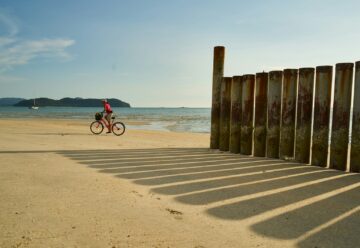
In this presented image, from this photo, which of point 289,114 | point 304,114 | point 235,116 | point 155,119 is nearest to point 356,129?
point 304,114

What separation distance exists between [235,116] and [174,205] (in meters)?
5.32

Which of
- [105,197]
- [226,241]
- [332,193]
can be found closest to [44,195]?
[105,197]

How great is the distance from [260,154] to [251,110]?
3.64 feet

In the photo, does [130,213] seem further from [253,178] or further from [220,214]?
[253,178]

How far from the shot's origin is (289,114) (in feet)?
26.4

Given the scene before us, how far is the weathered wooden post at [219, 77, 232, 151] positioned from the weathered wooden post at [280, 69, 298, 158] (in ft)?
6.53

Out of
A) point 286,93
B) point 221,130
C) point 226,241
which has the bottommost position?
point 226,241

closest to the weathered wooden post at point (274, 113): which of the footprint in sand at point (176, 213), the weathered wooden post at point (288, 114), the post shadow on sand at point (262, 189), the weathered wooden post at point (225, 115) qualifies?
the weathered wooden post at point (288, 114)

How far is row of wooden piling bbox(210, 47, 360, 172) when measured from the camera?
693 centimetres

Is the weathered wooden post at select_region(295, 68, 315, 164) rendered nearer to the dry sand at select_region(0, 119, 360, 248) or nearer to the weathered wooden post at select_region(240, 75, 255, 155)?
the dry sand at select_region(0, 119, 360, 248)

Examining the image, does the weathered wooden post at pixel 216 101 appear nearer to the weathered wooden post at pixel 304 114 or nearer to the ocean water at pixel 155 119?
the weathered wooden post at pixel 304 114

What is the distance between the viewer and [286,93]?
8102 mm

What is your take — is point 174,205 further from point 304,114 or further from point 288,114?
point 288,114

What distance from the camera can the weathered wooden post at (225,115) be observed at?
989cm
